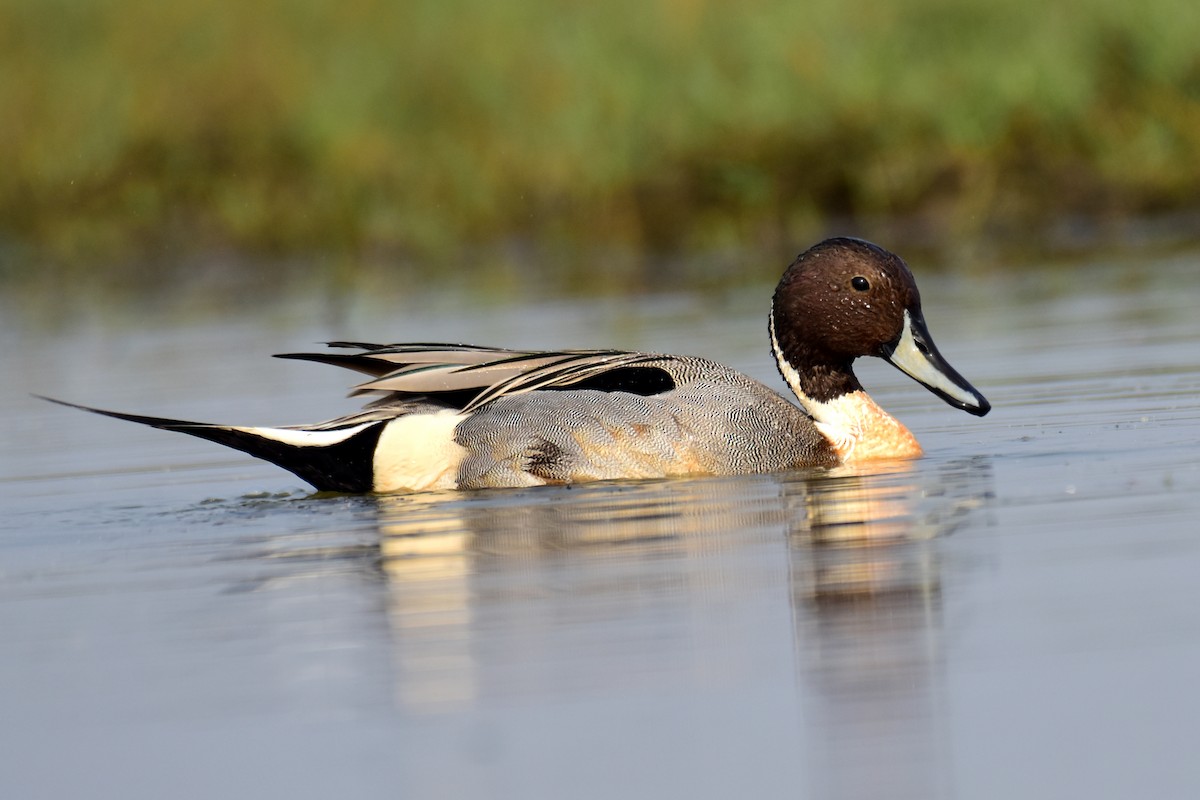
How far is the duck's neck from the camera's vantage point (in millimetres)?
7082

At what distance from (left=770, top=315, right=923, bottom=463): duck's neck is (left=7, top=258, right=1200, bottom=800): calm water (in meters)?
0.14

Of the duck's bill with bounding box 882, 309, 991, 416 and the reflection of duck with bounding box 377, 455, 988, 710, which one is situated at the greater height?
the duck's bill with bounding box 882, 309, 991, 416

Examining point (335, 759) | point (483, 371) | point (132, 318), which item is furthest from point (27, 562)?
point (132, 318)

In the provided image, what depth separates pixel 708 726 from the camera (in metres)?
3.83

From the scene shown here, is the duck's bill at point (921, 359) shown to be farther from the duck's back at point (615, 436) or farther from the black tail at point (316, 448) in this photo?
the black tail at point (316, 448)

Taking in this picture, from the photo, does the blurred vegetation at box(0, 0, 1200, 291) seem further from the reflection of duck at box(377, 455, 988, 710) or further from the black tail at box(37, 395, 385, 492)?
the reflection of duck at box(377, 455, 988, 710)

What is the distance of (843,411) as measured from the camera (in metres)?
7.25

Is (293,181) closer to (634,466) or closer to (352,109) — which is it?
(352,109)

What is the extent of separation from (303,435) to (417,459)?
1.19 ft

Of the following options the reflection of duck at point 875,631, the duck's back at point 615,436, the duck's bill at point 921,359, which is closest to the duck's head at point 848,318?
the duck's bill at point 921,359

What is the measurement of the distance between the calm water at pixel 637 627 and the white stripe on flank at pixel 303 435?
221mm

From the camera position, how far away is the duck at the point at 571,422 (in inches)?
268

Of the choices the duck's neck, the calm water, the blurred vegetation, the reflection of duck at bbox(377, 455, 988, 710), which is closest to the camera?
the calm water

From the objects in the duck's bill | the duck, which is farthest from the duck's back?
the duck's bill
